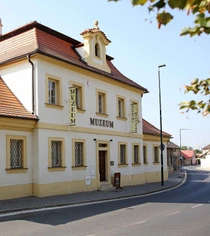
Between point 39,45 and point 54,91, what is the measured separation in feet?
8.41

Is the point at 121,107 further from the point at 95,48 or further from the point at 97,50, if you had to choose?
the point at 95,48

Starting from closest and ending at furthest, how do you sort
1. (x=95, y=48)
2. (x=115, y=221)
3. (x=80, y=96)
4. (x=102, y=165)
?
1. (x=115, y=221)
2. (x=80, y=96)
3. (x=102, y=165)
4. (x=95, y=48)

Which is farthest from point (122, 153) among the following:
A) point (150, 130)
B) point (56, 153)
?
point (56, 153)

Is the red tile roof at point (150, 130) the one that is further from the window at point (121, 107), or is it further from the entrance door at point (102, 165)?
the entrance door at point (102, 165)

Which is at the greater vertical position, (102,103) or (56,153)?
(102,103)

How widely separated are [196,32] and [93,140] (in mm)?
19937

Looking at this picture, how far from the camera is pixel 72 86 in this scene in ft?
67.1

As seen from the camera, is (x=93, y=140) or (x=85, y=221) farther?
(x=93, y=140)

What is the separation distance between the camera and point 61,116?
19281mm

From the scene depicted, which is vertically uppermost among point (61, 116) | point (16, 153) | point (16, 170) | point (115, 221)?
point (61, 116)

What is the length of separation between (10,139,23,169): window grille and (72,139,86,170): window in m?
3.56

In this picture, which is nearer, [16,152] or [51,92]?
[16,152]

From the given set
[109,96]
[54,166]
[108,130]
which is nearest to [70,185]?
[54,166]

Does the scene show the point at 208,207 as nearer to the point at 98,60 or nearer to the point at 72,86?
the point at 72,86
